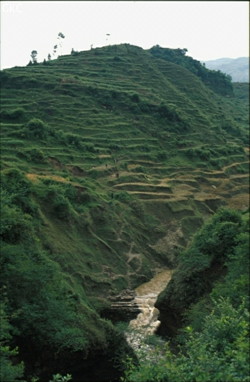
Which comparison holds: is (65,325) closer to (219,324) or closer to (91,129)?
(219,324)

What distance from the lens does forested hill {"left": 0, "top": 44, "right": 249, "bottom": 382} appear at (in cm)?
2059

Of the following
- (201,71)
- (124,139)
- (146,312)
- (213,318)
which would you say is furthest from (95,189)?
(201,71)

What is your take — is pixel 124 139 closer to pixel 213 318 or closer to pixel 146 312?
pixel 146 312

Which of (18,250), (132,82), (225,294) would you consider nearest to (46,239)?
(18,250)

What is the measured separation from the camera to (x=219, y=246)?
26125 millimetres

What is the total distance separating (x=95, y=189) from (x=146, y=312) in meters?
16.4

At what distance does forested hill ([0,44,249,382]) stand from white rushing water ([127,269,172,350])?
1.00m

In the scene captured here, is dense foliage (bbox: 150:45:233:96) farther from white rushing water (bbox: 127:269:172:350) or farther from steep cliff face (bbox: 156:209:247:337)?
steep cliff face (bbox: 156:209:247:337)

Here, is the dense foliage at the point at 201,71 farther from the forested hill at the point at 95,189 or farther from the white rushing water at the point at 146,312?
the white rushing water at the point at 146,312

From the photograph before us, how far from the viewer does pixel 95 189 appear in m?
44.0

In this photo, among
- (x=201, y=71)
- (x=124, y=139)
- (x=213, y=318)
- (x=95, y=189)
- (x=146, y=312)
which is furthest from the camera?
(x=201, y=71)

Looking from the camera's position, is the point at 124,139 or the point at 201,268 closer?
the point at 201,268

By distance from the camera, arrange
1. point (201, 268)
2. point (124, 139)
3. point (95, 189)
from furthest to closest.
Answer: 1. point (124, 139)
2. point (95, 189)
3. point (201, 268)

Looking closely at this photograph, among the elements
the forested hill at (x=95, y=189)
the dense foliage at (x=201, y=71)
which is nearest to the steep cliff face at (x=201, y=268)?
the forested hill at (x=95, y=189)
